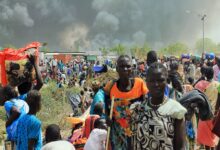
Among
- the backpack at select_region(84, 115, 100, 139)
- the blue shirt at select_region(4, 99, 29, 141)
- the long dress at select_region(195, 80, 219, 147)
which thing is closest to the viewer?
the blue shirt at select_region(4, 99, 29, 141)

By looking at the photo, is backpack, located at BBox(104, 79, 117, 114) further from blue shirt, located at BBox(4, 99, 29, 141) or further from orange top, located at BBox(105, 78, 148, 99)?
blue shirt, located at BBox(4, 99, 29, 141)

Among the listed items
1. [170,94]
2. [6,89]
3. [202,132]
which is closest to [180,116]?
[170,94]

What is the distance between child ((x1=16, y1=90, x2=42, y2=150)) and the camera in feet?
14.4

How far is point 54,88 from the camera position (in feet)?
44.0

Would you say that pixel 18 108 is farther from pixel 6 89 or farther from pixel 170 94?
pixel 170 94

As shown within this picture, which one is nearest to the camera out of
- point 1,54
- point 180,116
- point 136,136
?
point 180,116

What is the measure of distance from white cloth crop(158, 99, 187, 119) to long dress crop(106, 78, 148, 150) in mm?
1267

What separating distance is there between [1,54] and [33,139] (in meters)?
1.68

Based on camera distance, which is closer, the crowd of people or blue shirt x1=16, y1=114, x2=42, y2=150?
the crowd of people

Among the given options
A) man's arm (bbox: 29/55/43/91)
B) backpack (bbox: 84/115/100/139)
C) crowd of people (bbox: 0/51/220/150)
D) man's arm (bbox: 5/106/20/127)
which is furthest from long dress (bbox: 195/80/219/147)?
man's arm (bbox: 5/106/20/127)

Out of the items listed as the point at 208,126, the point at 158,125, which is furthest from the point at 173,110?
the point at 208,126

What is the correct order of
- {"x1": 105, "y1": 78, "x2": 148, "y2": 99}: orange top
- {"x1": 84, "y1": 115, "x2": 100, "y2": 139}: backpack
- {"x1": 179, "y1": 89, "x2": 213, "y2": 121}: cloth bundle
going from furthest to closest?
1. {"x1": 84, "y1": 115, "x2": 100, "y2": 139}: backpack
2. {"x1": 105, "y1": 78, "x2": 148, "y2": 99}: orange top
3. {"x1": 179, "y1": 89, "x2": 213, "y2": 121}: cloth bundle

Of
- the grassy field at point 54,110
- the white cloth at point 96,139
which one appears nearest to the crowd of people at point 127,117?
the white cloth at point 96,139

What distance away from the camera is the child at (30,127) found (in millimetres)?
4398
